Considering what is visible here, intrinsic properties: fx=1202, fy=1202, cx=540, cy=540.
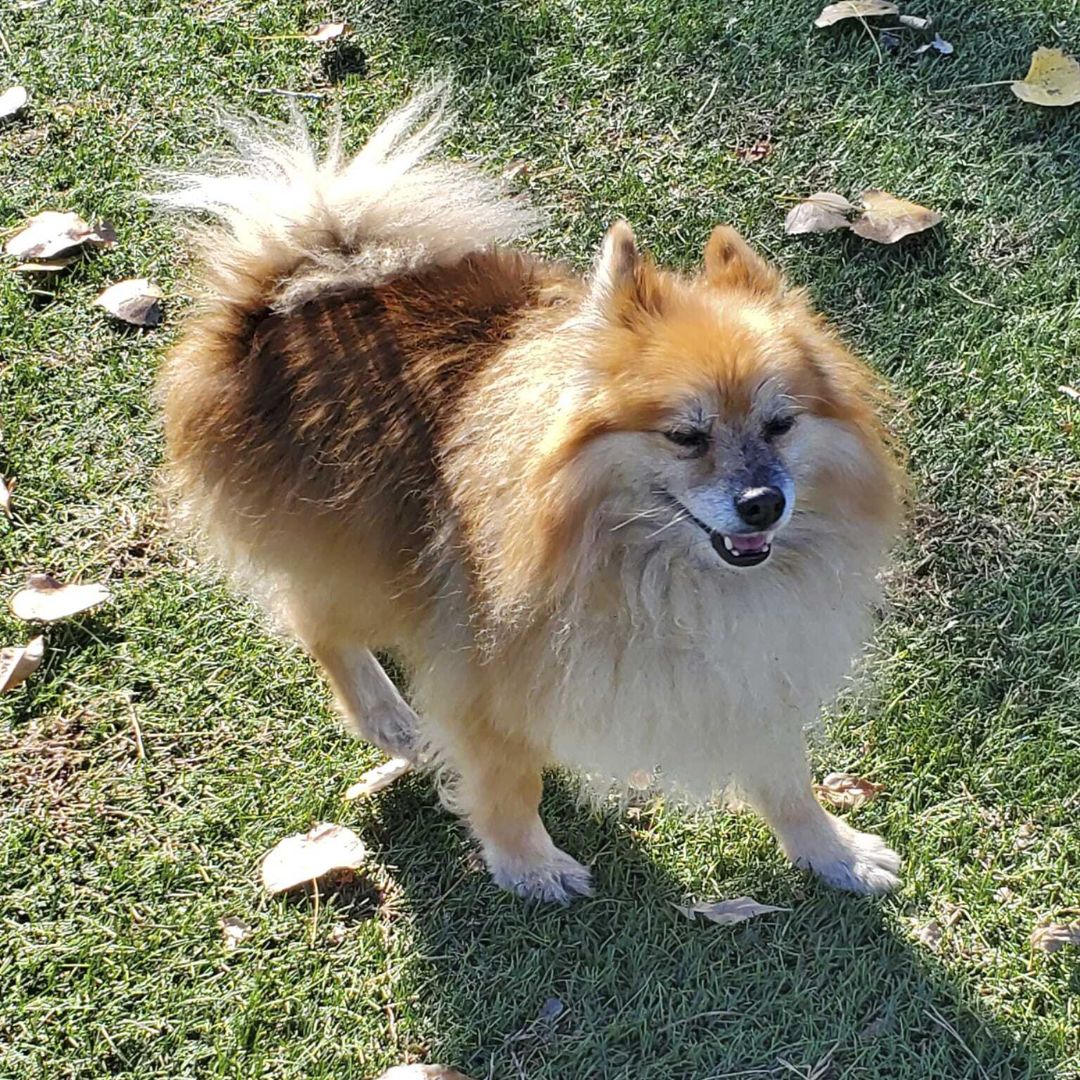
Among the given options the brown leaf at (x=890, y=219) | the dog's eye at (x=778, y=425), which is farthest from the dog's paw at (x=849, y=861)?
the brown leaf at (x=890, y=219)

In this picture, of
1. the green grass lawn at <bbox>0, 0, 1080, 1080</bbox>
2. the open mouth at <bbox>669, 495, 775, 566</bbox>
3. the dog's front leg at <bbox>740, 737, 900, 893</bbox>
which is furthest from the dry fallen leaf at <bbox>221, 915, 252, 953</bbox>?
the open mouth at <bbox>669, 495, 775, 566</bbox>

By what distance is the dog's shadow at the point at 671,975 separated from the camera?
2.32 m

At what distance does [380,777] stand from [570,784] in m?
0.44

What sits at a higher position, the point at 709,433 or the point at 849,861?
the point at 709,433

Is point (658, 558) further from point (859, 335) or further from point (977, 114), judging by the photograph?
point (977, 114)

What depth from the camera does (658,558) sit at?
1.98 metres

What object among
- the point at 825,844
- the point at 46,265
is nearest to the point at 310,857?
the point at 825,844

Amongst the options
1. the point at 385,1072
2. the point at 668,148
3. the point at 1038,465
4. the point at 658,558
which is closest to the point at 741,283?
the point at 658,558

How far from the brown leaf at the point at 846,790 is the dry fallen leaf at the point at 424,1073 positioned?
979 millimetres

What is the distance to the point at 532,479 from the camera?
6.40 ft

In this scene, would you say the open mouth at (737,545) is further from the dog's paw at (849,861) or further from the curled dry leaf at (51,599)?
the curled dry leaf at (51,599)

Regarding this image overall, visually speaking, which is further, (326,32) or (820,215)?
(326,32)

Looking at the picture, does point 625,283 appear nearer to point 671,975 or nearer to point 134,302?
point 671,975

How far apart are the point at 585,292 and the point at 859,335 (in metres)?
1.36
